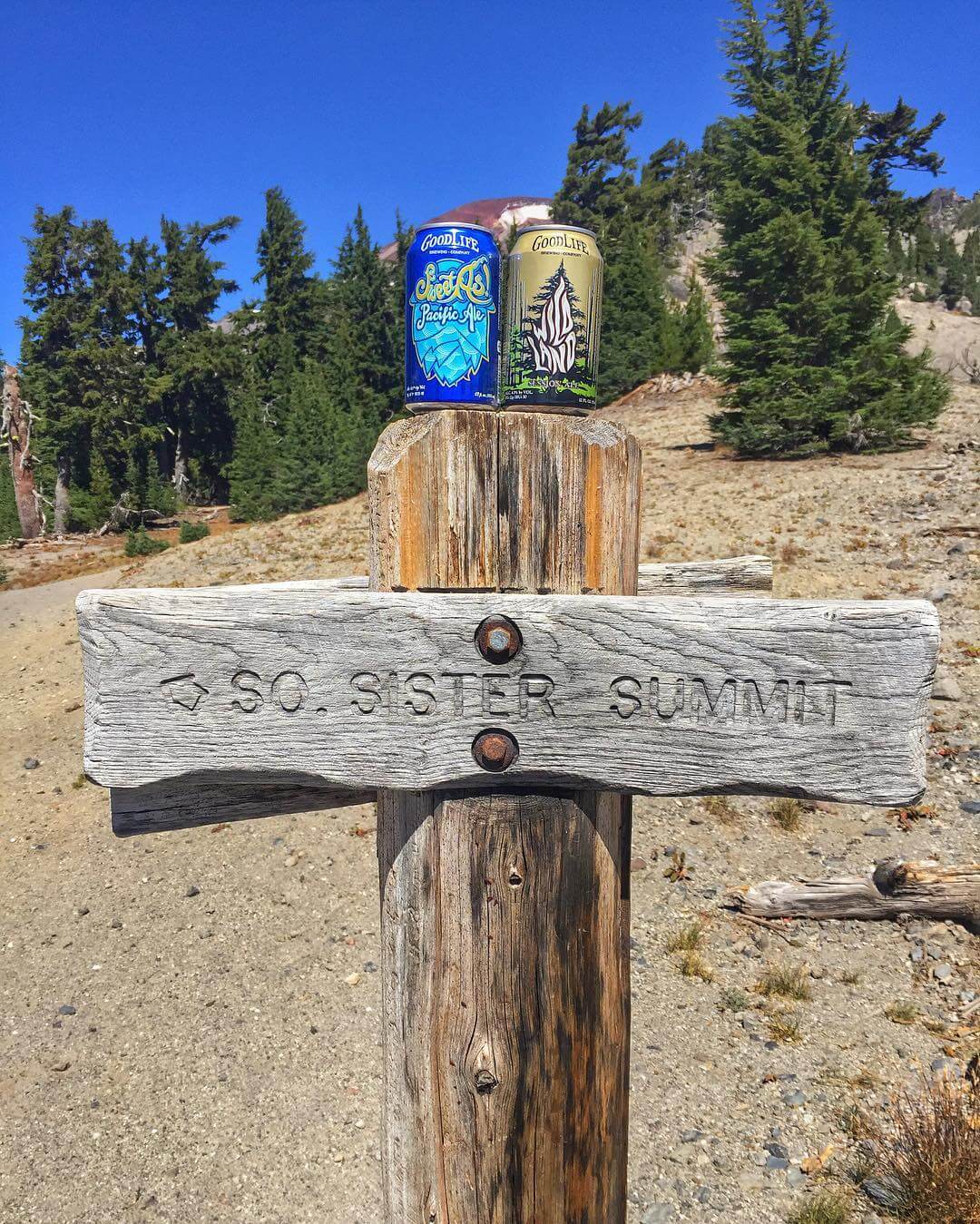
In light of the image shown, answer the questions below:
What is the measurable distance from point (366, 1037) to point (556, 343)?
413 cm

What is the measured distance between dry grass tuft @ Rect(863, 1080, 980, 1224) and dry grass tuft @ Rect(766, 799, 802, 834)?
280 cm

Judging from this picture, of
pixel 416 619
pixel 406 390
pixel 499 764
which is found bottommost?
pixel 499 764

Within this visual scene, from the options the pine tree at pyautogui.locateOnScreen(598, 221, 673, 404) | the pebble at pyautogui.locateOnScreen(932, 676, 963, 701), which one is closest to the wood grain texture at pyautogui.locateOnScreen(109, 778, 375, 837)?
the pebble at pyautogui.locateOnScreen(932, 676, 963, 701)

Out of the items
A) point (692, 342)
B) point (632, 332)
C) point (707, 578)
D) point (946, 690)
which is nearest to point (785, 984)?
point (707, 578)

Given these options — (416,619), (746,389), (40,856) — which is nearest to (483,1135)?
(416,619)

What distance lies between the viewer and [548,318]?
1623 mm

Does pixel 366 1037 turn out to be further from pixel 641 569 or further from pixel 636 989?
pixel 641 569

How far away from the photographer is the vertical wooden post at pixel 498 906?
1484 mm

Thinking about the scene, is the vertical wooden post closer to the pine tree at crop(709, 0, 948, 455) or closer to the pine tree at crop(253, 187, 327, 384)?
A: the pine tree at crop(709, 0, 948, 455)

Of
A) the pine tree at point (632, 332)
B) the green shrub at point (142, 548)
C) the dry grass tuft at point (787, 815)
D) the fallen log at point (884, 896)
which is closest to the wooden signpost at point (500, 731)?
the fallen log at point (884, 896)

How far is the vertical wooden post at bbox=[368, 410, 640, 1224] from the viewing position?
4.87 ft

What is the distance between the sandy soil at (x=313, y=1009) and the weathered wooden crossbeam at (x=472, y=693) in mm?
3015

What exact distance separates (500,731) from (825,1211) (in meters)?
3.10

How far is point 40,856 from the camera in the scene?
6.87 m
